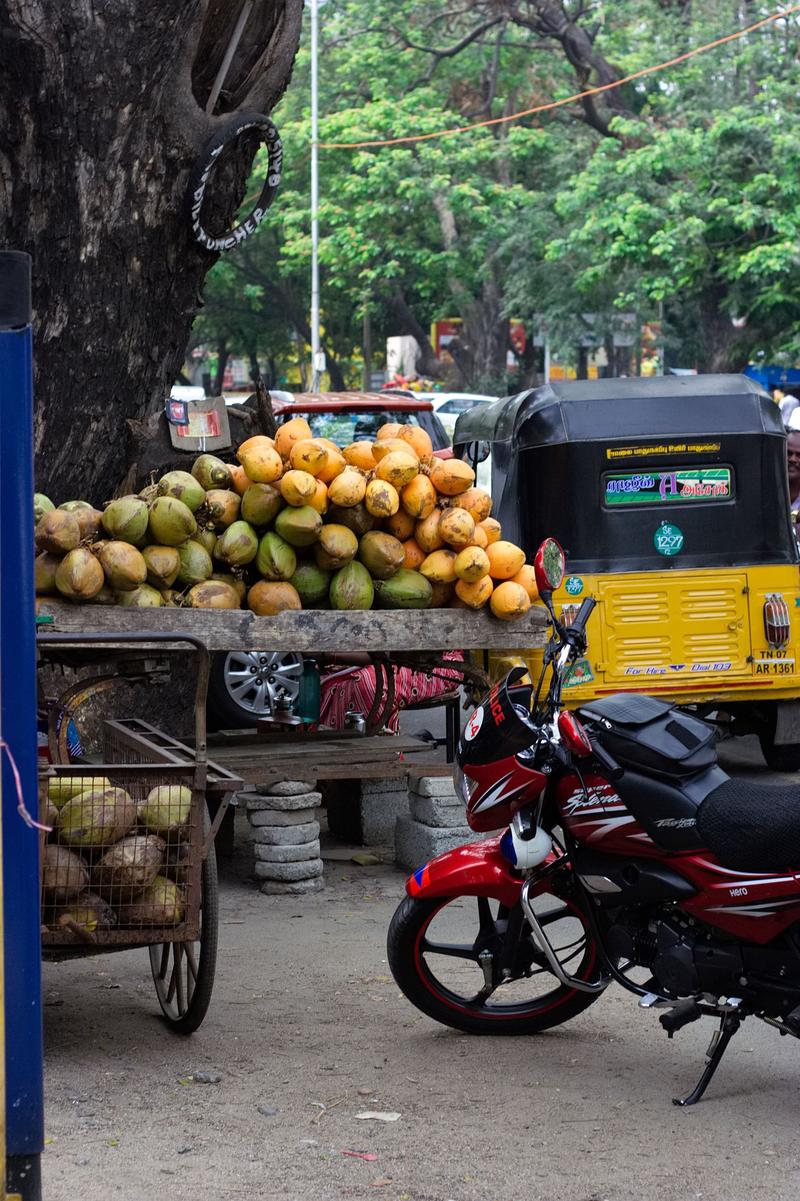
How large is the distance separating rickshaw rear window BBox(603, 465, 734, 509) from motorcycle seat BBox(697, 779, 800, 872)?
419 cm

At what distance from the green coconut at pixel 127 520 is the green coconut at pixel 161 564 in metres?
0.09

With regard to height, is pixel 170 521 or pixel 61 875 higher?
pixel 170 521

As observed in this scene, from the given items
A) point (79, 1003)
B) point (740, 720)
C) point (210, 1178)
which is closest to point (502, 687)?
point (210, 1178)

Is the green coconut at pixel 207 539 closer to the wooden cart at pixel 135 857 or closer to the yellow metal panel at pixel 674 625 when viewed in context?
the wooden cart at pixel 135 857

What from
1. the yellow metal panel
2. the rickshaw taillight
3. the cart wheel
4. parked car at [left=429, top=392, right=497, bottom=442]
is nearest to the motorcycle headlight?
the cart wheel

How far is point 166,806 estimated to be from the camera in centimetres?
457

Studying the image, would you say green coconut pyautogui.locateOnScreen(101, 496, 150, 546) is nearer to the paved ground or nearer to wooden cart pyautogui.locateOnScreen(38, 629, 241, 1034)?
wooden cart pyautogui.locateOnScreen(38, 629, 241, 1034)

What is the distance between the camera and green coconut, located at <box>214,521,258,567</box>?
20.7 feet

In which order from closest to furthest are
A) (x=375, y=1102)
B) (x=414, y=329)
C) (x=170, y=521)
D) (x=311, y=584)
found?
(x=375, y=1102) → (x=170, y=521) → (x=311, y=584) → (x=414, y=329)

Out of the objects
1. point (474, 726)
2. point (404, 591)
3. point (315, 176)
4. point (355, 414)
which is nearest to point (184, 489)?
point (404, 591)

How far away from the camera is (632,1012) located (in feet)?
17.3

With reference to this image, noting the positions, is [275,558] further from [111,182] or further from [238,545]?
[111,182]

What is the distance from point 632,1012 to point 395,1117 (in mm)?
1269

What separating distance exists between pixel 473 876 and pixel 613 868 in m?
0.48
